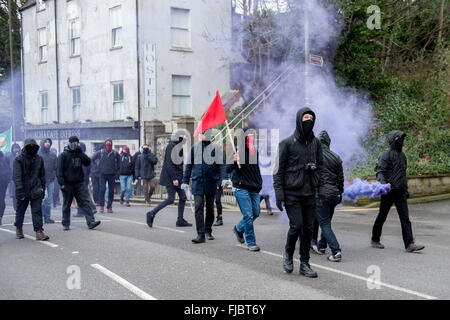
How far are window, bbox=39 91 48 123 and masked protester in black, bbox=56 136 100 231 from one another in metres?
19.1

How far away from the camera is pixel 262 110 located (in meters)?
18.1

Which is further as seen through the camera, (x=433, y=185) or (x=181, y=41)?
(x=181, y=41)

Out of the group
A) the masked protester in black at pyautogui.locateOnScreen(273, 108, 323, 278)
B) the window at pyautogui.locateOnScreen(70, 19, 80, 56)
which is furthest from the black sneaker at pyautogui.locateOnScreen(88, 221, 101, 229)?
the window at pyautogui.locateOnScreen(70, 19, 80, 56)

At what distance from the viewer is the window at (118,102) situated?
22.1 meters

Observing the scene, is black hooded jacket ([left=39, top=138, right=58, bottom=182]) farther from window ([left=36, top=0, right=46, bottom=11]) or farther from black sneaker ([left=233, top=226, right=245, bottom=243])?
window ([left=36, top=0, right=46, bottom=11])

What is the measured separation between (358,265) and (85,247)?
13.2 ft

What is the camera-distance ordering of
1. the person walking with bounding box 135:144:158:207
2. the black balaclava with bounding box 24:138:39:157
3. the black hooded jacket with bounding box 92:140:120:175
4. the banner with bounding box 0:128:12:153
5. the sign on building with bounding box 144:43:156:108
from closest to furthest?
the black balaclava with bounding box 24:138:39:157, the black hooded jacket with bounding box 92:140:120:175, the person walking with bounding box 135:144:158:207, the banner with bounding box 0:128:12:153, the sign on building with bounding box 144:43:156:108

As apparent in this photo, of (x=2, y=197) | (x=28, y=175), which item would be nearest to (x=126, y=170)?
(x=2, y=197)

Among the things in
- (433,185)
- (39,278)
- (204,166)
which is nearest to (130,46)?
(433,185)

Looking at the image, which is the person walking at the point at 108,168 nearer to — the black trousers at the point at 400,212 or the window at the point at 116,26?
the black trousers at the point at 400,212

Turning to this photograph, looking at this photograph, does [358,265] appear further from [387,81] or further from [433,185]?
[387,81]

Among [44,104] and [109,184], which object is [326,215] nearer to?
[109,184]

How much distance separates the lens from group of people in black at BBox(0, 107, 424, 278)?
5.80 meters

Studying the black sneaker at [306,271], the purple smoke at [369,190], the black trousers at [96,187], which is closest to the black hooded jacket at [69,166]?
the black trousers at [96,187]
